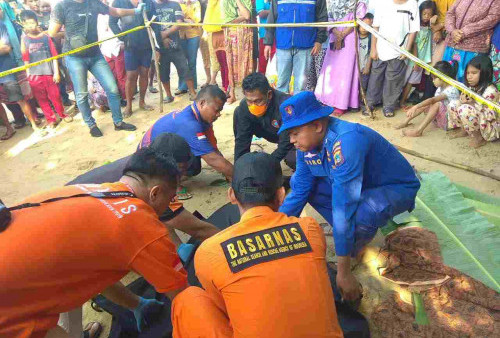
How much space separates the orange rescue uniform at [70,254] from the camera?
51.3 inches

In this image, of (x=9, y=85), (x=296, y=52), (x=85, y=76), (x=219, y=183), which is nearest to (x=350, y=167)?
(x=219, y=183)

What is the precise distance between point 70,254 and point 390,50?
15.7 feet

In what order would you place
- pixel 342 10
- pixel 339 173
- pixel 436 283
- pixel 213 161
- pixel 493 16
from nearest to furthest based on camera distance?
pixel 339 173 → pixel 436 283 → pixel 213 161 → pixel 493 16 → pixel 342 10

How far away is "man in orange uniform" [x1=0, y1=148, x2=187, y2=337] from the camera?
1.31 meters

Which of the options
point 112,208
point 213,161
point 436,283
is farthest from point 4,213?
point 436,283

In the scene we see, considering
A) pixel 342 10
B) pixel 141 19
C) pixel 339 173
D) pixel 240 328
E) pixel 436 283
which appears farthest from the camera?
pixel 141 19

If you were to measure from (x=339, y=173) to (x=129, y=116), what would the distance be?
498 cm

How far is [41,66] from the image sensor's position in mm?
5562

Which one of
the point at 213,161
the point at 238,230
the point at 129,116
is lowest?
the point at 129,116

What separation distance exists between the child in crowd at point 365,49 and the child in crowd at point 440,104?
94 cm

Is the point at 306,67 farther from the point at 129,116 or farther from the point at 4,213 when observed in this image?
the point at 4,213

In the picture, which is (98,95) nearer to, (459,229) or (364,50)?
(364,50)

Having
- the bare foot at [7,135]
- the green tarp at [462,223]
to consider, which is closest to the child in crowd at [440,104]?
the green tarp at [462,223]

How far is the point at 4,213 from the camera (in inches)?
52.1
